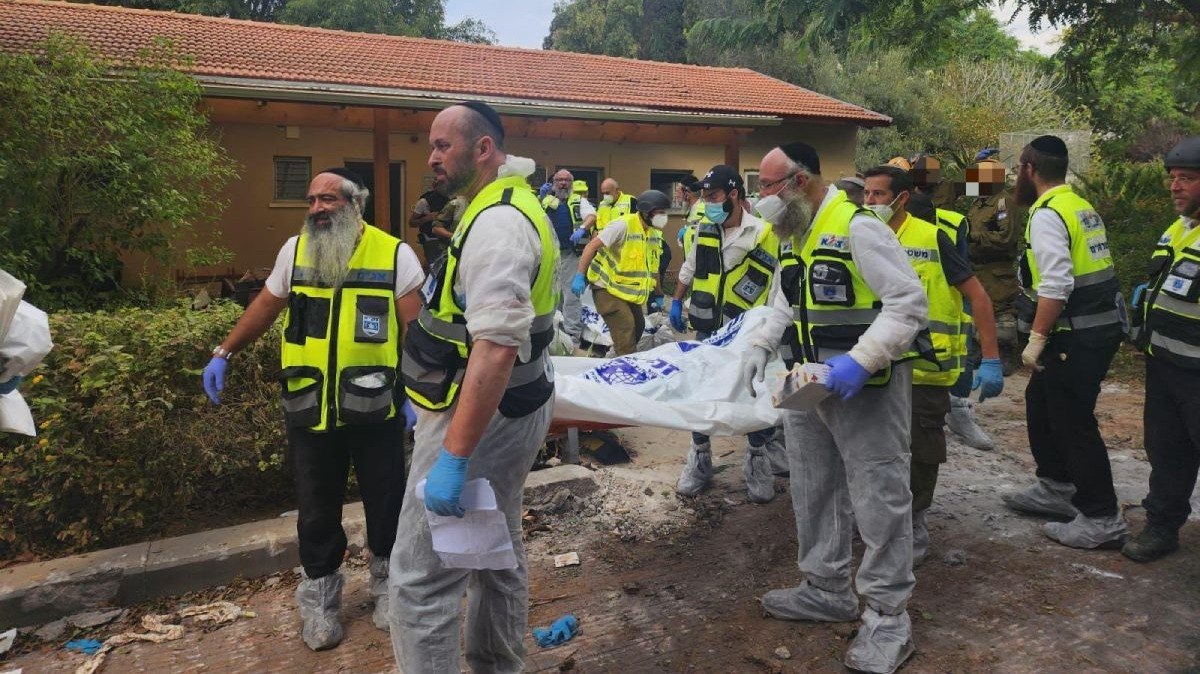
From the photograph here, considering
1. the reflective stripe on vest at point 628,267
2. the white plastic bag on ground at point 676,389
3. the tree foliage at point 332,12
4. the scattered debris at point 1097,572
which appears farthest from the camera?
the tree foliage at point 332,12

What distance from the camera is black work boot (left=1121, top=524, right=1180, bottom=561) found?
4.15 m

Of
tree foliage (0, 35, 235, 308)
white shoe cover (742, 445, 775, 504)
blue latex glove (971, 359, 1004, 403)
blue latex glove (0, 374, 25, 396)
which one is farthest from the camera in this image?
tree foliage (0, 35, 235, 308)

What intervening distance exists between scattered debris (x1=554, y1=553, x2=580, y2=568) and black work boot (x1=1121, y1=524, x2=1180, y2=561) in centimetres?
277

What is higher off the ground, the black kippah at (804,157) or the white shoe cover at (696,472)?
the black kippah at (804,157)

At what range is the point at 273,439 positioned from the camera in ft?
14.6

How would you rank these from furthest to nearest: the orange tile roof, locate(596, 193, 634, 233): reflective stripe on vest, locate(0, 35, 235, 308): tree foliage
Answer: the orange tile roof
locate(596, 193, 634, 233): reflective stripe on vest
locate(0, 35, 235, 308): tree foliage

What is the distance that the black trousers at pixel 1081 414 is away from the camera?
14.2 ft

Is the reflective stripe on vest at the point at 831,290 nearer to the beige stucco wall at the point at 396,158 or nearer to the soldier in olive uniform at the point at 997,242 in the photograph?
the soldier in olive uniform at the point at 997,242

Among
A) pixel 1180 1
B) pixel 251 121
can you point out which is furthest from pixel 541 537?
pixel 251 121

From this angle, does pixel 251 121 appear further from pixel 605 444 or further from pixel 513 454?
pixel 513 454

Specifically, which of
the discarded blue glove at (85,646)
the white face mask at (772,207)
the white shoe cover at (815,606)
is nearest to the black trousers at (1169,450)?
the white shoe cover at (815,606)

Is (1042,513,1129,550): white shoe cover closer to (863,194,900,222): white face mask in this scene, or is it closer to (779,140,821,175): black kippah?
(863,194,900,222): white face mask

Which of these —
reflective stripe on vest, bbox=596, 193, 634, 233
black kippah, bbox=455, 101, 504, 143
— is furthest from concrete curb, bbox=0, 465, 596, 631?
reflective stripe on vest, bbox=596, 193, 634, 233

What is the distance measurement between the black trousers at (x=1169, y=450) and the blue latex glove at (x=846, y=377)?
2085 millimetres
